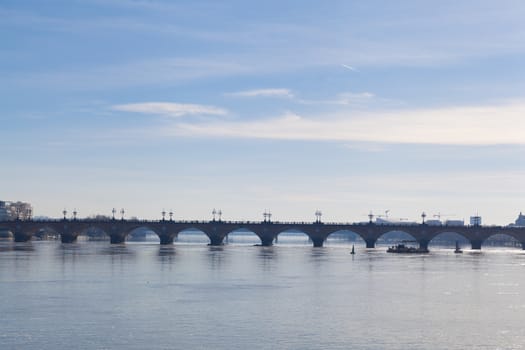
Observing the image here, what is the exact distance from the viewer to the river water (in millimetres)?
50188

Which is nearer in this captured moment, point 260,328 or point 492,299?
point 260,328

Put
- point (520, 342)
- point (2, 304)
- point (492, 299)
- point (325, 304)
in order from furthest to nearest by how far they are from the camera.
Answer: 1. point (492, 299)
2. point (325, 304)
3. point (2, 304)
4. point (520, 342)

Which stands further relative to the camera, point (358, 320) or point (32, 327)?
point (358, 320)

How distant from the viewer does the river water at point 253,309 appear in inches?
1976

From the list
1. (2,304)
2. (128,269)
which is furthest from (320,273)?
(2,304)

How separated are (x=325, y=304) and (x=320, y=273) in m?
36.1

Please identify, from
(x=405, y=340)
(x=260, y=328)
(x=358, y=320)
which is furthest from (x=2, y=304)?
(x=405, y=340)

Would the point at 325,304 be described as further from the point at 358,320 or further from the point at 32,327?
the point at 32,327

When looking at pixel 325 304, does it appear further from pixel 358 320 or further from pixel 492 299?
pixel 492 299

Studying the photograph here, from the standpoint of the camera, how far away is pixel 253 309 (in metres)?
64.2

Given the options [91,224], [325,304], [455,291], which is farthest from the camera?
[91,224]

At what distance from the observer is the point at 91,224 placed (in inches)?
7815

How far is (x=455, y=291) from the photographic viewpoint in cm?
8175

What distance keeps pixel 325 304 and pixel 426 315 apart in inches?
395
